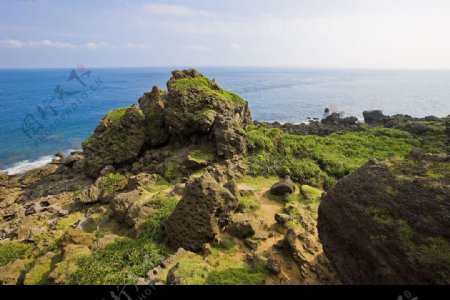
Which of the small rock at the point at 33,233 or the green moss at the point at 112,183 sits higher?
the green moss at the point at 112,183

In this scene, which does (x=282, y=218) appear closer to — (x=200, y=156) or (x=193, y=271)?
(x=193, y=271)

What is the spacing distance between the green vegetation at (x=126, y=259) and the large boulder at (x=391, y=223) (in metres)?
6.89

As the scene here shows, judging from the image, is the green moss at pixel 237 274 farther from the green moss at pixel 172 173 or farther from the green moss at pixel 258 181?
the green moss at pixel 172 173

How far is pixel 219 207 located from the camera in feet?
48.7

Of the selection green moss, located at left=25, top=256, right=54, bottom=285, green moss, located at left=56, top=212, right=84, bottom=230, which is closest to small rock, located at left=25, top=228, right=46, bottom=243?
green moss, located at left=56, top=212, right=84, bottom=230

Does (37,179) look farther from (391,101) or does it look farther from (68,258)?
(391,101)

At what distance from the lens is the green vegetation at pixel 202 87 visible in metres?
28.3

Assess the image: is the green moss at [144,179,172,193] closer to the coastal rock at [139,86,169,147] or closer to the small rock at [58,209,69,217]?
the small rock at [58,209,69,217]

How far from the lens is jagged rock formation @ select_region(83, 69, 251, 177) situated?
25814 millimetres

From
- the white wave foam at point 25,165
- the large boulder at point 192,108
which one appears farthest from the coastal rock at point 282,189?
the white wave foam at point 25,165

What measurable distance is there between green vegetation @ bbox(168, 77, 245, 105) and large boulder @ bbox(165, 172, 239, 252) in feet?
48.7

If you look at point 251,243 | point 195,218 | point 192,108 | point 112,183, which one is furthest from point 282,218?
point 192,108

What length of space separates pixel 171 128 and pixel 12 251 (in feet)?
47.8

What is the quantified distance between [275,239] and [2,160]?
149 ft
